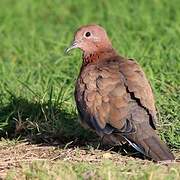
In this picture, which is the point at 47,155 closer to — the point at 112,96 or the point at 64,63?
the point at 112,96

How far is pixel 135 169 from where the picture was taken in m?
5.46

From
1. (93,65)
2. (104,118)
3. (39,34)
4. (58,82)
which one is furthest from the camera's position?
(39,34)

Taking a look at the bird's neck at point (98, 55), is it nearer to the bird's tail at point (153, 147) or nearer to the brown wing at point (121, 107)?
the brown wing at point (121, 107)

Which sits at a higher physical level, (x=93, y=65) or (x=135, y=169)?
(x=93, y=65)

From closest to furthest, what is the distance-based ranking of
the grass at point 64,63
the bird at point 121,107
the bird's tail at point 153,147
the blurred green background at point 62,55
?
the bird's tail at point 153,147, the bird at point 121,107, the grass at point 64,63, the blurred green background at point 62,55

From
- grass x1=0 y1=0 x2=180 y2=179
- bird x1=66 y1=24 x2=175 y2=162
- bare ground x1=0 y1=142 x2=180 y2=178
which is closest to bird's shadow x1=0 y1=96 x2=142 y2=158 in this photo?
grass x1=0 y1=0 x2=180 y2=179

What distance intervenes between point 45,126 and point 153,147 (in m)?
1.12

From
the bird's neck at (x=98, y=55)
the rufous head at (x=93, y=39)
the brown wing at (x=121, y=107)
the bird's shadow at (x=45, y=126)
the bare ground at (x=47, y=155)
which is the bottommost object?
the bare ground at (x=47, y=155)

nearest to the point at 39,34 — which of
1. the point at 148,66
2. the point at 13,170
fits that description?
the point at 148,66

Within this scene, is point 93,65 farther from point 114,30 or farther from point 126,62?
point 114,30

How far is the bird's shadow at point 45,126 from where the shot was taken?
253 inches

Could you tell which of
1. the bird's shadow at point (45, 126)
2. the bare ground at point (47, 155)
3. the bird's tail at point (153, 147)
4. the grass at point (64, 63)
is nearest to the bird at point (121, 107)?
the bird's tail at point (153, 147)

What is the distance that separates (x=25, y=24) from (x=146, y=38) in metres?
1.63

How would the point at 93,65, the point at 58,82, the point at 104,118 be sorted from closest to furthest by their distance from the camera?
the point at 104,118 → the point at 93,65 → the point at 58,82
